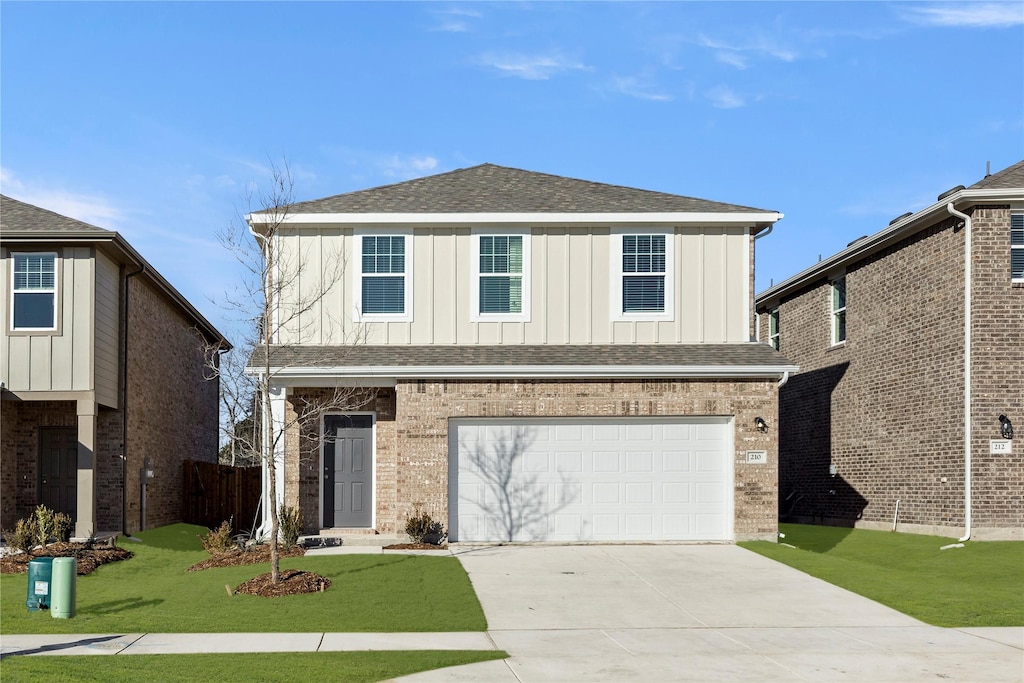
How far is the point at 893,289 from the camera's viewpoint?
22109 mm

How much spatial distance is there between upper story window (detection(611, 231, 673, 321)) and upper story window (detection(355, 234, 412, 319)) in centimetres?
388

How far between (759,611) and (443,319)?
8.18 metres

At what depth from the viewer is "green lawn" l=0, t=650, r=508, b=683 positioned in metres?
9.24

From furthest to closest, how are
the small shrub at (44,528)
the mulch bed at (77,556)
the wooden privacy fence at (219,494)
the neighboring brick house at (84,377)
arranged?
the wooden privacy fence at (219,494)
the neighboring brick house at (84,377)
the small shrub at (44,528)
the mulch bed at (77,556)

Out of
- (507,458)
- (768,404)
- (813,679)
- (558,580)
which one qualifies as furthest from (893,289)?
(813,679)

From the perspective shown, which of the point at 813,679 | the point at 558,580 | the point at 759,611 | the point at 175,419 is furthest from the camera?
the point at 175,419

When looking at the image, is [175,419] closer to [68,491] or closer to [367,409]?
[68,491]

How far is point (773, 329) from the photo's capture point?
2958cm

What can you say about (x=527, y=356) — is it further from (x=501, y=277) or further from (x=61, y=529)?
(x=61, y=529)

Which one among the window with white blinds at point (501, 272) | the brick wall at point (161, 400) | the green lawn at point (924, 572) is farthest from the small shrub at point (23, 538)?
the green lawn at point (924, 572)

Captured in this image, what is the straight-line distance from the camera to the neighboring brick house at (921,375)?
18.9 metres

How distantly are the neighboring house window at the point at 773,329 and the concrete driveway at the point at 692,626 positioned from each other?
12071 millimetres

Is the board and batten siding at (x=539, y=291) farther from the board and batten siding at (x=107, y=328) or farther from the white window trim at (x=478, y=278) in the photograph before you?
the board and batten siding at (x=107, y=328)

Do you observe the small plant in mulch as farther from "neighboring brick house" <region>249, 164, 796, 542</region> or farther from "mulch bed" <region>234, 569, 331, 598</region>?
"mulch bed" <region>234, 569, 331, 598</region>
